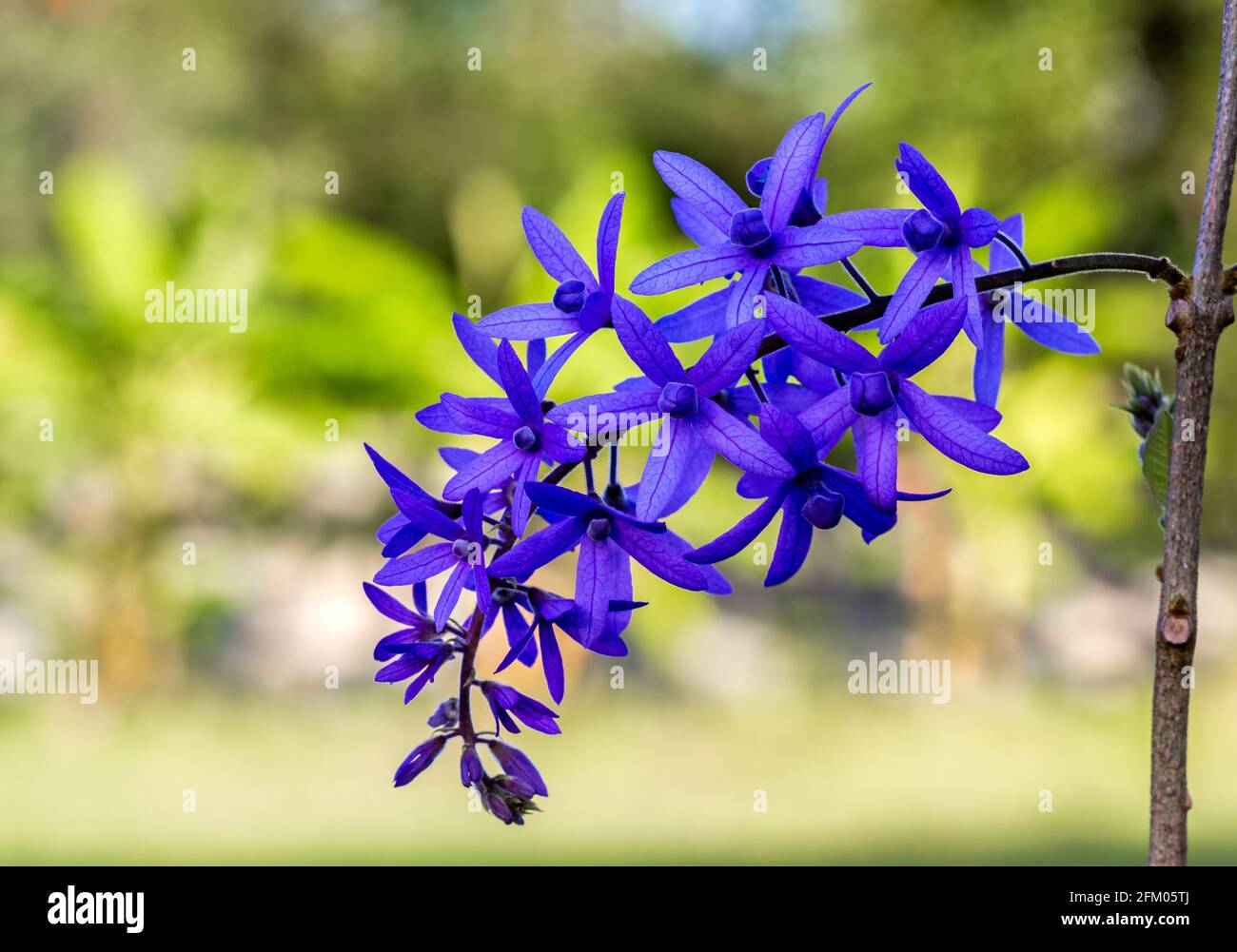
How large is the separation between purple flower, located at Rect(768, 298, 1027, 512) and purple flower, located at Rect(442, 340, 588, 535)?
101mm

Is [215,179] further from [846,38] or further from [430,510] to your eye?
[430,510]

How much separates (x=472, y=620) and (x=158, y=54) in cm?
482

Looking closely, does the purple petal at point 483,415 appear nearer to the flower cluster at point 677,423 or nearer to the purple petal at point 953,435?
the flower cluster at point 677,423

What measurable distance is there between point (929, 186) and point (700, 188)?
10 centimetres

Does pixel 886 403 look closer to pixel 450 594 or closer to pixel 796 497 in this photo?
pixel 796 497

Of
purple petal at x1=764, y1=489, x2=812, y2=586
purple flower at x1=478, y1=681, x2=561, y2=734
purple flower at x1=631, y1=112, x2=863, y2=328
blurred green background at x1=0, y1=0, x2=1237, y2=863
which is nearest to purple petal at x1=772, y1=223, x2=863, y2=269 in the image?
purple flower at x1=631, y1=112, x2=863, y2=328

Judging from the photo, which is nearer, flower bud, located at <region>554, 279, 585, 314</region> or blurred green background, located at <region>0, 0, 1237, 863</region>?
flower bud, located at <region>554, 279, 585, 314</region>

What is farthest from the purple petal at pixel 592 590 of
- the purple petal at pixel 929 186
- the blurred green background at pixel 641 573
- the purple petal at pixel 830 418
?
the blurred green background at pixel 641 573

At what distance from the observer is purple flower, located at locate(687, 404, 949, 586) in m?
0.48

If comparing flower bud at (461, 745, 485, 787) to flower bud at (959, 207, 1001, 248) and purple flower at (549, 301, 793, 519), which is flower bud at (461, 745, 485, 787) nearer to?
purple flower at (549, 301, 793, 519)

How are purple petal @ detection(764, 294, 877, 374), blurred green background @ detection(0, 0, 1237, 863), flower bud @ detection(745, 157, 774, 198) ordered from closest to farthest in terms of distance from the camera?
1. purple petal @ detection(764, 294, 877, 374)
2. flower bud @ detection(745, 157, 774, 198)
3. blurred green background @ detection(0, 0, 1237, 863)

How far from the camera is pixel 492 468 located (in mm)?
508

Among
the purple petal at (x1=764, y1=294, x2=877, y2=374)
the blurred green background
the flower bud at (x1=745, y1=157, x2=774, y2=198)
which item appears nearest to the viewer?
the purple petal at (x1=764, y1=294, x2=877, y2=374)

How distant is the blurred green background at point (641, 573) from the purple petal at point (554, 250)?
200 centimetres
